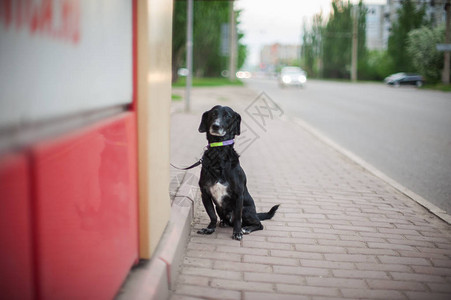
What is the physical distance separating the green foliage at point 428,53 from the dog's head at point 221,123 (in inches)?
1730

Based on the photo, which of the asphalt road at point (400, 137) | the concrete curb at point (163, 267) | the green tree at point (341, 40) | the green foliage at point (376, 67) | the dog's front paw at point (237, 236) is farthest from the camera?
the green tree at point (341, 40)

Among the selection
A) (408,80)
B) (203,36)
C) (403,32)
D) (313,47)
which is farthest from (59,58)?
(313,47)

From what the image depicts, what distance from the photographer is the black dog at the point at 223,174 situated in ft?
13.1

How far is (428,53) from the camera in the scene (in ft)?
141

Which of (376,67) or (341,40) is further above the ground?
(341,40)

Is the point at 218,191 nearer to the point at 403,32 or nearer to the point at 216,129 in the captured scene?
the point at 216,129

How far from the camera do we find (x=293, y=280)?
3293 millimetres

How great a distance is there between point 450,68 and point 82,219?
144 ft

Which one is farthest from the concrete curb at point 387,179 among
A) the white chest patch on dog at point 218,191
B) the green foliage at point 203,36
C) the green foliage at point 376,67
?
the green foliage at point 376,67

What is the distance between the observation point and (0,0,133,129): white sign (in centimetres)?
134

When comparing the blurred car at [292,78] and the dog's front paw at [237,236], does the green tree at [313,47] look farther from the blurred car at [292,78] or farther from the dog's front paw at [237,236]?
the dog's front paw at [237,236]

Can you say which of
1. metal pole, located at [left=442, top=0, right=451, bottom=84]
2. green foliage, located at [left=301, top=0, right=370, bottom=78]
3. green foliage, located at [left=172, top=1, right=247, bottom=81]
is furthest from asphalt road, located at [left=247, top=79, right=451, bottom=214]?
green foliage, located at [left=301, top=0, right=370, bottom=78]

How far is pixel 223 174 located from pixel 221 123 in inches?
18.9

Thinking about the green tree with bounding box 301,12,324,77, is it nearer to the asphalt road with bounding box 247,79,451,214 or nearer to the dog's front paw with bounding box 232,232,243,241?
the asphalt road with bounding box 247,79,451,214
